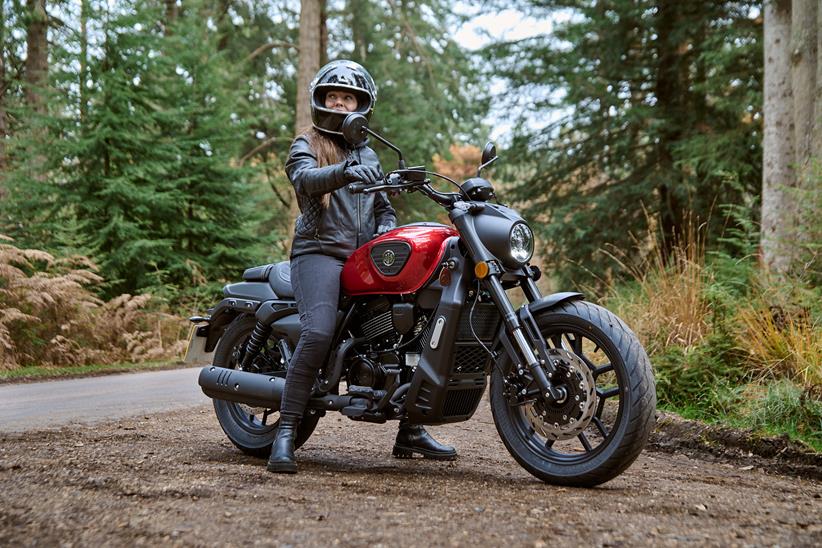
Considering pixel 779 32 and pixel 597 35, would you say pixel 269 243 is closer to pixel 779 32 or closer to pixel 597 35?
pixel 597 35

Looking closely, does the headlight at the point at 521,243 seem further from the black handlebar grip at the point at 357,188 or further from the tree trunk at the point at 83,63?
the tree trunk at the point at 83,63

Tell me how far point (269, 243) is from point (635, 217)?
24.6 ft

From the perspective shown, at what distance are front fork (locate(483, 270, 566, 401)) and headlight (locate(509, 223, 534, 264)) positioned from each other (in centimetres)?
14

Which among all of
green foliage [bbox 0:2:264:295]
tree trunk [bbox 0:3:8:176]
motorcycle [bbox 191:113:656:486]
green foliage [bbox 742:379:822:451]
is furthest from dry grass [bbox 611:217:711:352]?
tree trunk [bbox 0:3:8:176]

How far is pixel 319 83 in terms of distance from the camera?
15.5 feet

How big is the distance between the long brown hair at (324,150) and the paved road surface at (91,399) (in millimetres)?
2907

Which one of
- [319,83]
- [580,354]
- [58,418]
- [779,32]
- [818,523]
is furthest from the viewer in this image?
[779,32]

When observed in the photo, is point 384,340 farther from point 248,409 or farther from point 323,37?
point 323,37

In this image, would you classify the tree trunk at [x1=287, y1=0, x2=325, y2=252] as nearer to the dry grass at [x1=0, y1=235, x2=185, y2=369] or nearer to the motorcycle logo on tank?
the dry grass at [x1=0, y1=235, x2=185, y2=369]

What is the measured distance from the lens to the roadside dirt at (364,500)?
9.48 feet

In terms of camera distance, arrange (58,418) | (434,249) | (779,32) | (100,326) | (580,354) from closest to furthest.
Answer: (580,354) → (434,249) → (58,418) → (779,32) → (100,326)

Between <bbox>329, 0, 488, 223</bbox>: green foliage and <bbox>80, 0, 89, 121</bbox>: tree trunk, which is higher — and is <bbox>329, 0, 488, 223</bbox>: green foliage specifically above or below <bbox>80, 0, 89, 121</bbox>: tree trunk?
above

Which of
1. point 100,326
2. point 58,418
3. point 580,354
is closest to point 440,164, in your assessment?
point 100,326

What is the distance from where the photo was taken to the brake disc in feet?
12.7
